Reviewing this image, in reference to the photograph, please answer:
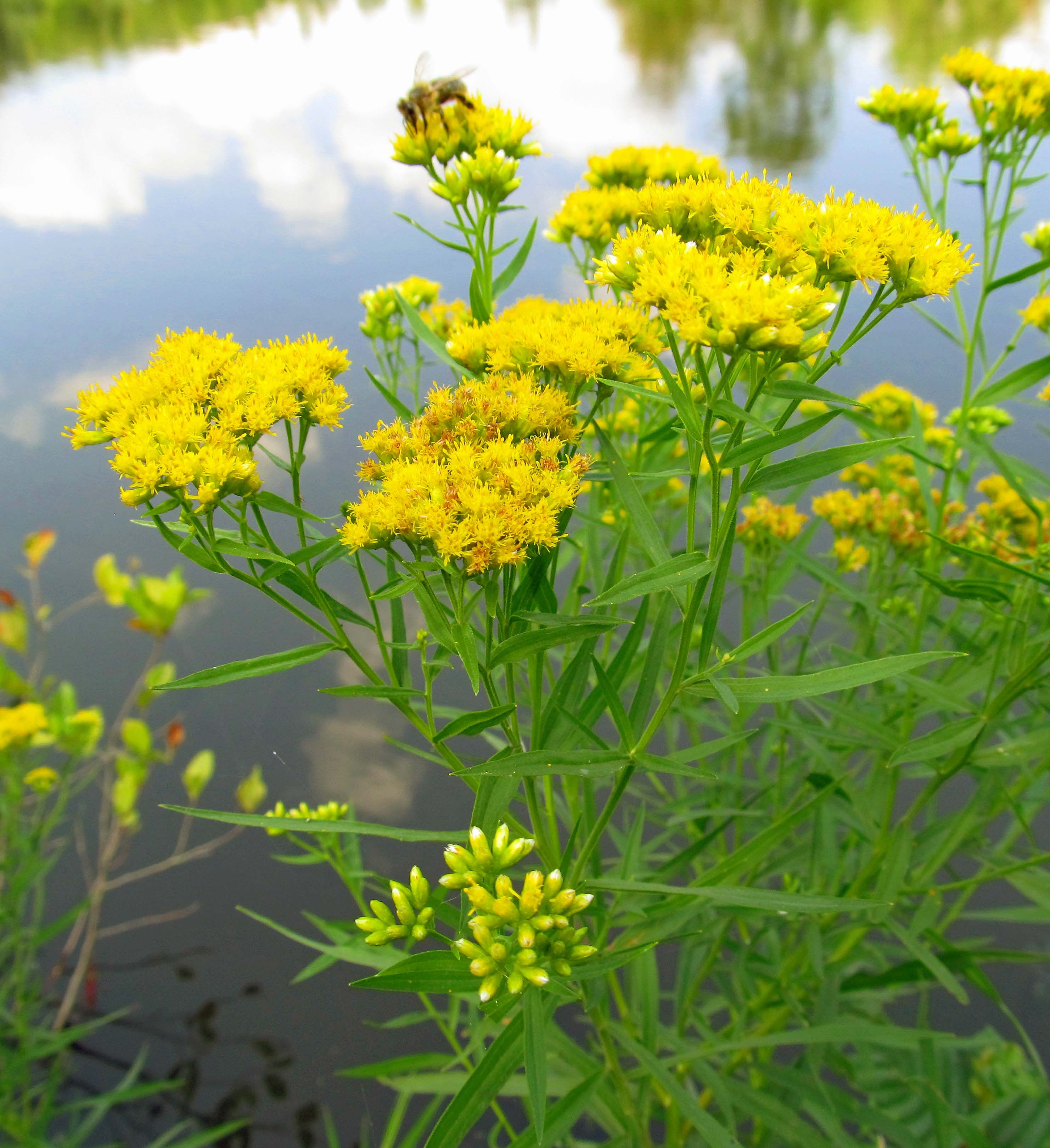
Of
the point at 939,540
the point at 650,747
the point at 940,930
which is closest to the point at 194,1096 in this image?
the point at 650,747

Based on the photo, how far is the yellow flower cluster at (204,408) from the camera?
909mm

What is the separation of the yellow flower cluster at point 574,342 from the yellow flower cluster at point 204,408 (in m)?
0.24

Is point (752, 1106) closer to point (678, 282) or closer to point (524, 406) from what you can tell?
point (524, 406)

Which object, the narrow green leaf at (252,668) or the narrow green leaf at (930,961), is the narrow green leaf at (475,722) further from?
the narrow green leaf at (930,961)

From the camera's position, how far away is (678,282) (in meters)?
0.90

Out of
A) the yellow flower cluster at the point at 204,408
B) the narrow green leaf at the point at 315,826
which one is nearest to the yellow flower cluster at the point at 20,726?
the yellow flower cluster at the point at 204,408

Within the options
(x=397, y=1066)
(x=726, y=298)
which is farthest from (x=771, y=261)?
(x=397, y=1066)

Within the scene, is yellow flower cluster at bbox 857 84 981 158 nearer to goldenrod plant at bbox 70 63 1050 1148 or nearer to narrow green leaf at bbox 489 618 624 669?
goldenrod plant at bbox 70 63 1050 1148

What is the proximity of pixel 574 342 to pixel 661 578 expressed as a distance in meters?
0.37

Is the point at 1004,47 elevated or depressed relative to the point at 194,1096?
elevated

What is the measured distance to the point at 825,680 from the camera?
2.78ft

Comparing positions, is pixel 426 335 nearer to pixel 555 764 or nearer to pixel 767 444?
pixel 767 444

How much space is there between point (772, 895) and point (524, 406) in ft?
2.29

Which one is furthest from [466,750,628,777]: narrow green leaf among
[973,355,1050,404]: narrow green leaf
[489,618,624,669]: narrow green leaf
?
[973,355,1050,404]: narrow green leaf
